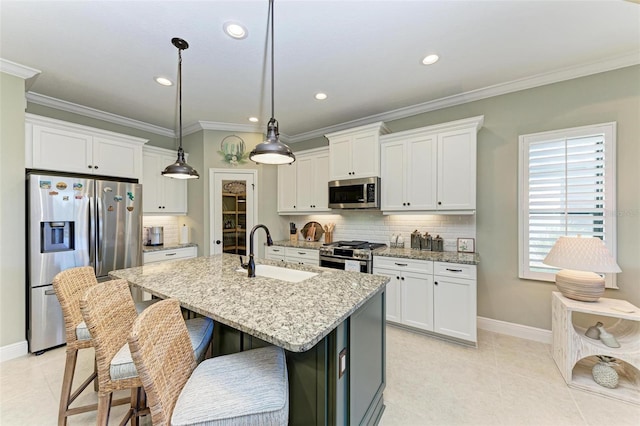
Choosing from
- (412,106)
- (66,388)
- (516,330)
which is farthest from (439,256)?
(66,388)

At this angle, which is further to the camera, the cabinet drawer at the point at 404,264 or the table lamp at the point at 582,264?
the cabinet drawer at the point at 404,264

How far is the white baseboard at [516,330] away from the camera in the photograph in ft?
9.09

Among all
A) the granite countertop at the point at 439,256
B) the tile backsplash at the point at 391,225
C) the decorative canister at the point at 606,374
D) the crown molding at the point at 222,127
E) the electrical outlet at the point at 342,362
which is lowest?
the decorative canister at the point at 606,374

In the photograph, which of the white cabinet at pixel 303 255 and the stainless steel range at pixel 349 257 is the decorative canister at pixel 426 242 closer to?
the stainless steel range at pixel 349 257

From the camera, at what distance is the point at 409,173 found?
3273 millimetres

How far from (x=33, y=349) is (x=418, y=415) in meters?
3.69

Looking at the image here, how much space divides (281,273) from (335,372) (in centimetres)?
111

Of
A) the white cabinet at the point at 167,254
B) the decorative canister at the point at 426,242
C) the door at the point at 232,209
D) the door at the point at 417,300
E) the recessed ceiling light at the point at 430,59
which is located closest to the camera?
the recessed ceiling light at the point at 430,59

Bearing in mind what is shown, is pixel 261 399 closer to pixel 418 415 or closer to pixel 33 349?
pixel 418 415

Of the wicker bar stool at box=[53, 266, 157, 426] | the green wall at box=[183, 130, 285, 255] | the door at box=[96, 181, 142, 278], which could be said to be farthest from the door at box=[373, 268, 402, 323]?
the door at box=[96, 181, 142, 278]

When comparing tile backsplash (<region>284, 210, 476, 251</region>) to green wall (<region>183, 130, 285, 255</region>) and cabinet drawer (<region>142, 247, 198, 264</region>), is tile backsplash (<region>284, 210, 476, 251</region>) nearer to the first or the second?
green wall (<region>183, 130, 285, 255</region>)

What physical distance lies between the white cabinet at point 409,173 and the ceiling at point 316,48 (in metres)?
0.59

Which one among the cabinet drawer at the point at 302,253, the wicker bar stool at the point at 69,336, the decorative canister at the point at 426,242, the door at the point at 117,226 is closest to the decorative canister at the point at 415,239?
the decorative canister at the point at 426,242

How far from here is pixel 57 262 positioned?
2.70 metres
